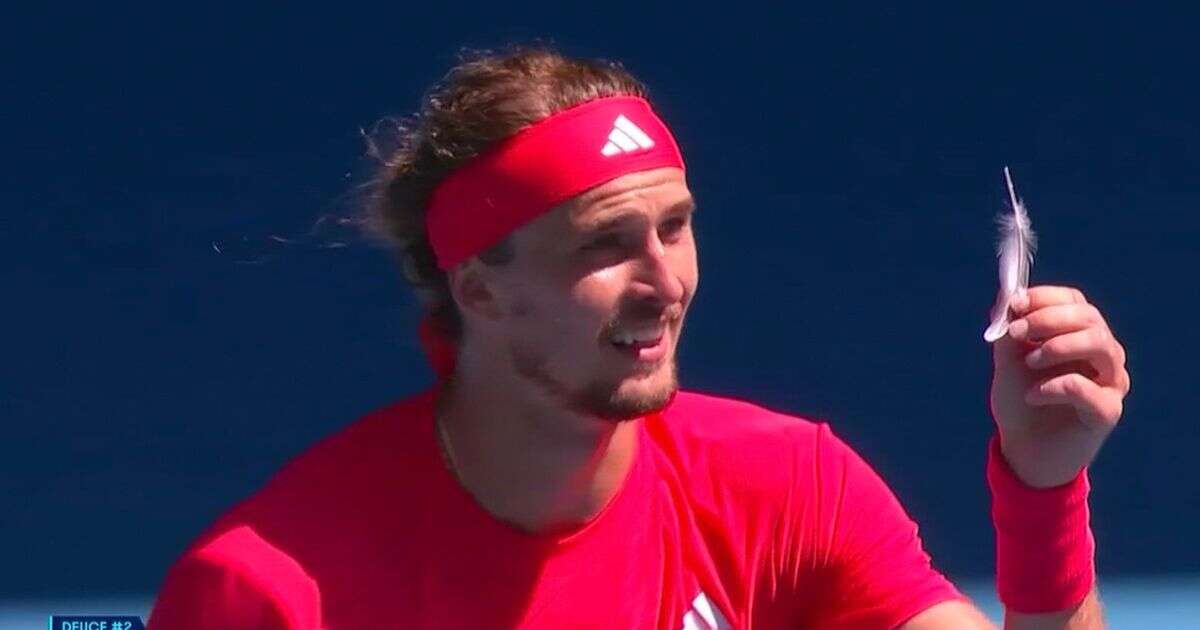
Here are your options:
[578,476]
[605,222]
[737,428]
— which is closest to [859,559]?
[737,428]

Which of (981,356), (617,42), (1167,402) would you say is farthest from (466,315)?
(1167,402)

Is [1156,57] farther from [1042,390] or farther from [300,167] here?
[1042,390]

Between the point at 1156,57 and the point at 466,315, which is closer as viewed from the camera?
the point at 466,315

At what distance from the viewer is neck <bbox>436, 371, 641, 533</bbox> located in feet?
6.82

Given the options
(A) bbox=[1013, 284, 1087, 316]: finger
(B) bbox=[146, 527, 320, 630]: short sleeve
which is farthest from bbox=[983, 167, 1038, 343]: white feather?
(B) bbox=[146, 527, 320, 630]: short sleeve

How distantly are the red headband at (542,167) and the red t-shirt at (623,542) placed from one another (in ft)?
0.60

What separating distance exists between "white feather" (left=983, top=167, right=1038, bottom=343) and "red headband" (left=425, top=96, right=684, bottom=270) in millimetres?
337

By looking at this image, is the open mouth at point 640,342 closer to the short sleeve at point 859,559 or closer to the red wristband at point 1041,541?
the short sleeve at point 859,559

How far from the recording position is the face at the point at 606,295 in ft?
6.56

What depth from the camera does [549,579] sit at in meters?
2.06

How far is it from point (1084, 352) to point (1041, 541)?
22 centimetres

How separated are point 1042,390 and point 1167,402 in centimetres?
173

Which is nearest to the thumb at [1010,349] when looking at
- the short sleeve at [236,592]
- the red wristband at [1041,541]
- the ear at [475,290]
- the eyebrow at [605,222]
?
the red wristband at [1041,541]

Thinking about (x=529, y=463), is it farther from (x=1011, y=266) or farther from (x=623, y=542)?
(x=1011, y=266)
